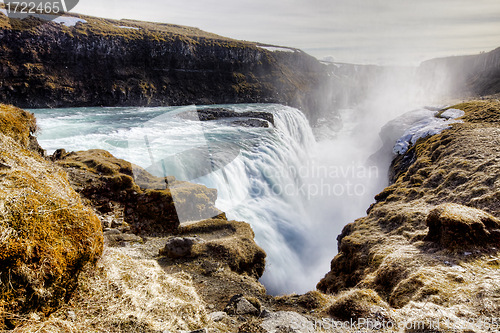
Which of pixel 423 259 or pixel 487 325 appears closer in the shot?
pixel 487 325

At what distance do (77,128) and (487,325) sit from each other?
3253 centimetres

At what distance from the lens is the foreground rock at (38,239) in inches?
105

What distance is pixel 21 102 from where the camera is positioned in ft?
161

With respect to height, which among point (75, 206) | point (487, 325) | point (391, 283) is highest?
point (75, 206)

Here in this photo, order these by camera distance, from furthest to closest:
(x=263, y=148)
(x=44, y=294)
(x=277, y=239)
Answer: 1. (x=263, y=148)
2. (x=277, y=239)
3. (x=44, y=294)

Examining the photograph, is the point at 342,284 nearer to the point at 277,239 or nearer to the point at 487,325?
the point at 487,325

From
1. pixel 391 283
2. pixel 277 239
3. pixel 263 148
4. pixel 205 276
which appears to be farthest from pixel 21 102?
pixel 391 283

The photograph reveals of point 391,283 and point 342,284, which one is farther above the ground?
point 391,283

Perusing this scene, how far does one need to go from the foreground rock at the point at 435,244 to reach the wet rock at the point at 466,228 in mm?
19

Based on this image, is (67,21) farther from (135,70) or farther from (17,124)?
(17,124)

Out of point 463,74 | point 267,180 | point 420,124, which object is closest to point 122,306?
point 267,180

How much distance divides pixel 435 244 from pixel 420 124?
19.6m

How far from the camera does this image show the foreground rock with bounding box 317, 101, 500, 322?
16.2 ft

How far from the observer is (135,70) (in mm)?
66188
